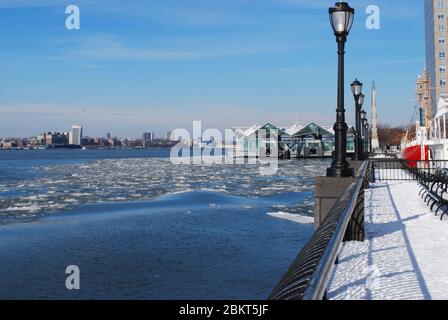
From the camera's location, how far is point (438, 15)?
115 m

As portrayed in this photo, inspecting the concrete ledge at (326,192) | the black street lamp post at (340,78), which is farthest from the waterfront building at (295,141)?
the concrete ledge at (326,192)

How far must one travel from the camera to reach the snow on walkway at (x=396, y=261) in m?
6.63

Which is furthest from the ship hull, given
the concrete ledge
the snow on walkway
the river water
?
the concrete ledge

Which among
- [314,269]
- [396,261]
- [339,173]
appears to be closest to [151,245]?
[339,173]

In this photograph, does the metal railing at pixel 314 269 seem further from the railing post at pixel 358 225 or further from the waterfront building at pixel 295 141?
the waterfront building at pixel 295 141

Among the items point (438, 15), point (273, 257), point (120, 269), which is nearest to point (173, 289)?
point (120, 269)

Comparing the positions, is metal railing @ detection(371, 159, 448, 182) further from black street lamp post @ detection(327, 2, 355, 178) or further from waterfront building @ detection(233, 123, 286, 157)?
waterfront building @ detection(233, 123, 286, 157)

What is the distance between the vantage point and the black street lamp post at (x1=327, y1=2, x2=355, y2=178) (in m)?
10.6

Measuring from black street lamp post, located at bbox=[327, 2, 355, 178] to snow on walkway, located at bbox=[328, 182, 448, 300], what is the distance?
56.4 inches

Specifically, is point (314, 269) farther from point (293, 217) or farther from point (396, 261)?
point (293, 217)

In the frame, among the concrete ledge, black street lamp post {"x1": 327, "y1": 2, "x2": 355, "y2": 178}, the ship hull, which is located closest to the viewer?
the concrete ledge

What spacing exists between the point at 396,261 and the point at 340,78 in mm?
4504

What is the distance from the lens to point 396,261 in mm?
8234
